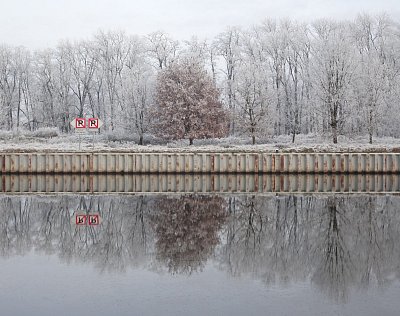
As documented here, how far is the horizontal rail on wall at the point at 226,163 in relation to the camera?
1351 inches

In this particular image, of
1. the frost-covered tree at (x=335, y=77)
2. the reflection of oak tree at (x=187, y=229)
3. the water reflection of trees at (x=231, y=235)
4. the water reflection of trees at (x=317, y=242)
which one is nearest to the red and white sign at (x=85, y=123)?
the water reflection of trees at (x=231, y=235)

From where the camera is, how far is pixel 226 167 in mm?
34281

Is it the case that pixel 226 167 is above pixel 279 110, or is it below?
below

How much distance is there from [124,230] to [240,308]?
743 cm

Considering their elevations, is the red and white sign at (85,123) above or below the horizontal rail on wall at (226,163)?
above

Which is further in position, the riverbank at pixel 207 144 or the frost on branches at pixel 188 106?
the frost on branches at pixel 188 106

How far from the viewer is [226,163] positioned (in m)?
34.3

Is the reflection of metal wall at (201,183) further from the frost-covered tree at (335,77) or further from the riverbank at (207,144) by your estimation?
the frost-covered tree at (335,77)

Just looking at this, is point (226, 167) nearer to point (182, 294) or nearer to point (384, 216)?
point (384, 216)

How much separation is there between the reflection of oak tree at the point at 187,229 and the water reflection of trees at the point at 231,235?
3 centimetres

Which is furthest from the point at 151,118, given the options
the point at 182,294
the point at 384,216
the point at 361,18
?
the point at 182,294

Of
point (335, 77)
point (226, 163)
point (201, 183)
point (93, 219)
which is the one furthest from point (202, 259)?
point (335, 77)

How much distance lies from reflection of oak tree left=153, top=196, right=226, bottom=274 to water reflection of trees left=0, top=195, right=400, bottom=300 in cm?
3

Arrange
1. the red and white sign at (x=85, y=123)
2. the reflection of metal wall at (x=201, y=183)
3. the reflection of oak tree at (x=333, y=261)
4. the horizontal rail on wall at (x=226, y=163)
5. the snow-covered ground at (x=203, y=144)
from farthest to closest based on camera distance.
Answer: the snow-covered ground at (x=203, y=144), the red and white sign at (x=85, y=123), the horizontal rail on wall at (x=226, y=163), the reflection of metal wall at (x=201, y=183), the reflection of oak tree at (x=333, y=261)
